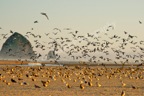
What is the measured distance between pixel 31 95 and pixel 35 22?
10.4 m

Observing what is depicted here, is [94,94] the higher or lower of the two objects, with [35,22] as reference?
lower

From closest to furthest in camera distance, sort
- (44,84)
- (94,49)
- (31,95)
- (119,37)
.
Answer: (31,95), (44,84), (119,37), (94,49)

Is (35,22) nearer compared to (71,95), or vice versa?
(71,95)

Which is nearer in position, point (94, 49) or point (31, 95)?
point (31, 95)

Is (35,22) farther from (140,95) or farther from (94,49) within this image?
(94,49)

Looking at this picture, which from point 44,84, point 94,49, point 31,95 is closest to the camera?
point 31,95

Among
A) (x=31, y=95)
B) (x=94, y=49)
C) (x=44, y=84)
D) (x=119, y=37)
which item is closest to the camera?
(x=31, y=95)

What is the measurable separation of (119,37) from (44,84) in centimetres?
1024

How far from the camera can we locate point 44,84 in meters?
34.7

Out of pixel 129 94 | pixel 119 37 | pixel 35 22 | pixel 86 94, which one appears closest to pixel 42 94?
pixel 86 94

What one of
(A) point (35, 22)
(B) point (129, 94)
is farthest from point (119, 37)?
(B) point (129, 94)

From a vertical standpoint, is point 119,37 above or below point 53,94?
above

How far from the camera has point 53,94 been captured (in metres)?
27.7

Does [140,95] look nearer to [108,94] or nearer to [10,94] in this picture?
[108,94]
